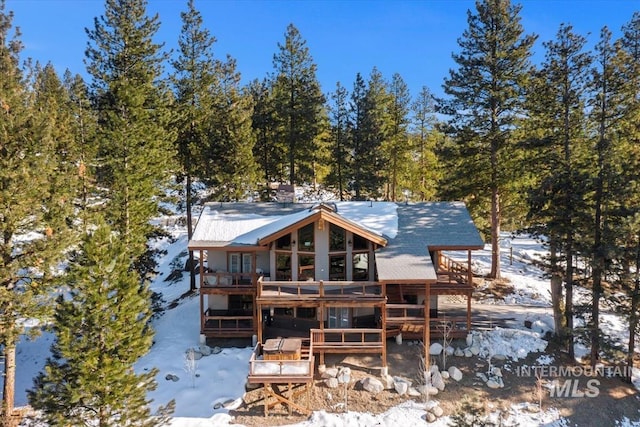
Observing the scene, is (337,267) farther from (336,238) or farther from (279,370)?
(279,370)

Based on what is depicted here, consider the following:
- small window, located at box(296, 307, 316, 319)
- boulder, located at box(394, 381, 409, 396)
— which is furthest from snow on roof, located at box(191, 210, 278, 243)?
boulder, located at box(394, 381, 409, 396)

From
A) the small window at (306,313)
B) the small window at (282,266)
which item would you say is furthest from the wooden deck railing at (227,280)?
the small window at (306,313)

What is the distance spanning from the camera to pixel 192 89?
995 inches

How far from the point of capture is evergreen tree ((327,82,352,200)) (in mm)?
31953

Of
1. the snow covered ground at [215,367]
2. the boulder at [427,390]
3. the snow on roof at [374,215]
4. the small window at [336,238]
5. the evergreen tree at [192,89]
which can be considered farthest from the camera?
the evergreen tree at [192,89]

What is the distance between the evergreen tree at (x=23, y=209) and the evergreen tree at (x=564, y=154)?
1897 centimetres

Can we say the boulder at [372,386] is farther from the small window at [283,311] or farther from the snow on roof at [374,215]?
the snow on roof at [374,215]

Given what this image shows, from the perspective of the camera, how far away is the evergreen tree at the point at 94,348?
11.0 meters

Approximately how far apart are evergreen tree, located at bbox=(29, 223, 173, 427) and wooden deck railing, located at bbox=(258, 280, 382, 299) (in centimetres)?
609

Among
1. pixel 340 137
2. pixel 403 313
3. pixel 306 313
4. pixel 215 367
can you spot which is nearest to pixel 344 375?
pixel 306 313

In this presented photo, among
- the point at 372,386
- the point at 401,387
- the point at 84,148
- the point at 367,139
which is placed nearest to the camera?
the point at 401,387

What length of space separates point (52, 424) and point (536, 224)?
19.1 metres

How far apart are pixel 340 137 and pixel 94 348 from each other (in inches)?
966

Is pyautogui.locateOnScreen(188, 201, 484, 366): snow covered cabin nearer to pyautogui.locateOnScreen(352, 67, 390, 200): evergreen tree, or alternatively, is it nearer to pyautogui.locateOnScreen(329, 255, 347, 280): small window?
pyautogui.locateOnScreen(329, 255, 347, 280): small window
